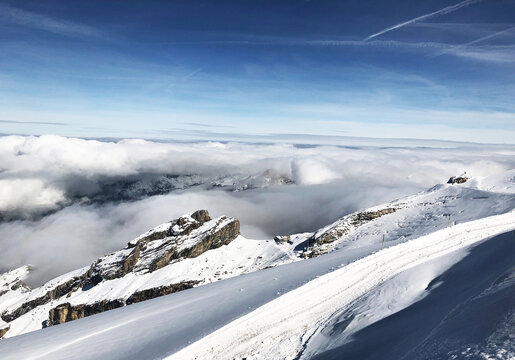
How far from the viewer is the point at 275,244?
105312 mm

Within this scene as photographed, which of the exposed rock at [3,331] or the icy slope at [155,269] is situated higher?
the icy slope at [155,269]

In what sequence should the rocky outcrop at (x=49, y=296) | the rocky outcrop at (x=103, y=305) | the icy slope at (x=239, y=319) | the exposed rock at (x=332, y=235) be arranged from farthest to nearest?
the rocky outcrop at (x=49, y=296) < the rocky outcrop at (x=103, y=305) < the exposed rock at (x=332, y=235) < the icy slope at (x=239, y=319)

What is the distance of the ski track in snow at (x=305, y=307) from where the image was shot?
963 cm

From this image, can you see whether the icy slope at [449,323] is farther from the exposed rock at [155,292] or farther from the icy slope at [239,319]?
the exposed rock at [155,292]

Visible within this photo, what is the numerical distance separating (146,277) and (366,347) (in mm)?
110753

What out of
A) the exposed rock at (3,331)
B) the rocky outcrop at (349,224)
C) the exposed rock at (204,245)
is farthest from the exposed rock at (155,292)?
the exposed rock at (3,331)

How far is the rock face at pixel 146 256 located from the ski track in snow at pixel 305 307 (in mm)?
99037

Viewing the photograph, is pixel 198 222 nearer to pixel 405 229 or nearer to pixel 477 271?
pixel 405 229

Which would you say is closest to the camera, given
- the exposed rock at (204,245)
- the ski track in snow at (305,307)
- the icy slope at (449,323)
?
the icy slope at (449,323)

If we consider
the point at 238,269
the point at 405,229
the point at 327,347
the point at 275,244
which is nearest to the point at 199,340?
the point at 327,347

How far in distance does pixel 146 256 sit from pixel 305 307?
119 meters

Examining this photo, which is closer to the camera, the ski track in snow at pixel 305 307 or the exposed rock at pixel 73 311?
the ski track in snow at pixel 305 307

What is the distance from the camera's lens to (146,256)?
388 ft

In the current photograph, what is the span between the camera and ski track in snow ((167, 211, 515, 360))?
→ 963 cm
